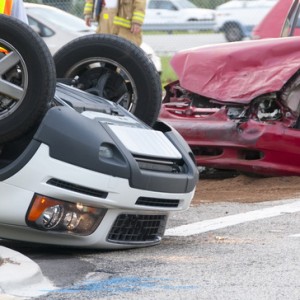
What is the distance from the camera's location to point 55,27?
20.5 metres

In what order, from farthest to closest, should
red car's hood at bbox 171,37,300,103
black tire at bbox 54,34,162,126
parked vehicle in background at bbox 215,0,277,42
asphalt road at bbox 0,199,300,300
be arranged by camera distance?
parked vehicle in background at bbox 215,0,277,42, red car's hood at bbox 171,37,300,103, black tire at bbox 54,34,162,126, asphalt road at bbox 0,199,300,300

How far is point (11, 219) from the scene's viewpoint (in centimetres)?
635

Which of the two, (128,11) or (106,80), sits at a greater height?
(106,80)

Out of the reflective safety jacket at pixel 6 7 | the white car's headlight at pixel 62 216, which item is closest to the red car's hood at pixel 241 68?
the reflective safety jacket at pixel 6 7

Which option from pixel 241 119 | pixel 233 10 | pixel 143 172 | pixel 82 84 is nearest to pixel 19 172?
pixel 143 172

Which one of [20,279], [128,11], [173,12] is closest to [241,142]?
[128,11]

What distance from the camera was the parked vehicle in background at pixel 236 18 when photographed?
91.7 ft

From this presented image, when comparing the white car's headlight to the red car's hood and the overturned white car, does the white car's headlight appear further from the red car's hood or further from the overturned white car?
the red car's hood

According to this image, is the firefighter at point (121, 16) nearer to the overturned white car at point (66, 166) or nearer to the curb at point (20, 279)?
the overturned white car at point (66, 166)

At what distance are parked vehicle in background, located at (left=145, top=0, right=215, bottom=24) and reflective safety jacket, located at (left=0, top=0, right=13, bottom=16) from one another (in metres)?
21.8

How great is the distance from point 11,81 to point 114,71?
41.8 inches

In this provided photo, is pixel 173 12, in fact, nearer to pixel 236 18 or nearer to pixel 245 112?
pixel 236 18

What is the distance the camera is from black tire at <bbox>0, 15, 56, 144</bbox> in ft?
20.9

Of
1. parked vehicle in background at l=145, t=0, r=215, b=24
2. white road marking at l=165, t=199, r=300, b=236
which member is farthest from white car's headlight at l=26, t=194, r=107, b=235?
parked vehicle in background at l=145, t=0, r=215, b=24
